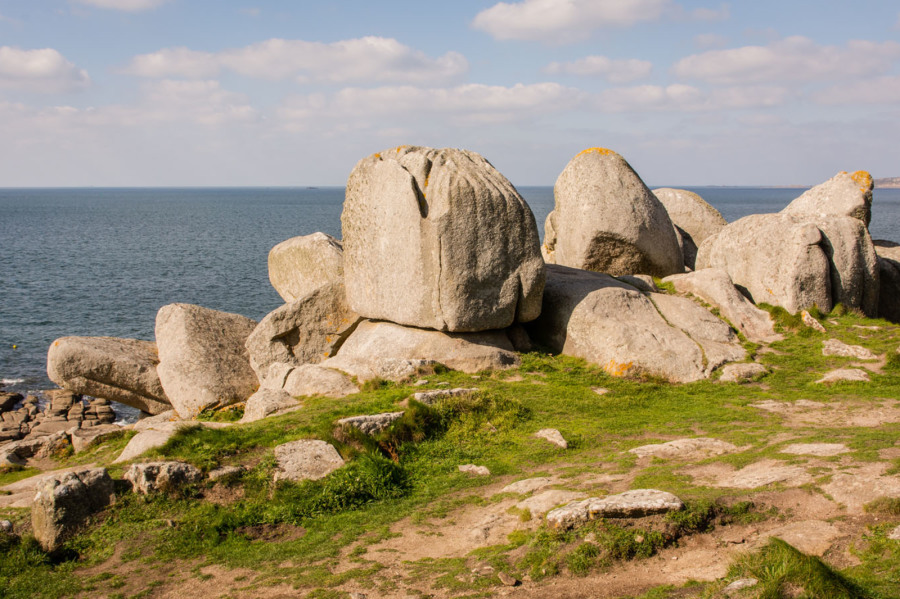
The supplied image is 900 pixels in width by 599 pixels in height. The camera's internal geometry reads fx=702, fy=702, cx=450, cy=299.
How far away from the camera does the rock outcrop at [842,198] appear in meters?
25.6

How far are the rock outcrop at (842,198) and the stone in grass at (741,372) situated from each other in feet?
36.5

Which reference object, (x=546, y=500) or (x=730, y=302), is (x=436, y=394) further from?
(x=730, y=302)

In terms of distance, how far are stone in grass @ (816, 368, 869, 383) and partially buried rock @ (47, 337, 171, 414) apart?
59.4 feet

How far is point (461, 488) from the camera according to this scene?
11.0 meters

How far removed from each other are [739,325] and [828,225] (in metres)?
5.81

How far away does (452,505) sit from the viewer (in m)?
10.4

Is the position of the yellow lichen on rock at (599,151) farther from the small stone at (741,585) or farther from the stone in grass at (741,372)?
the small stone at (741,585)

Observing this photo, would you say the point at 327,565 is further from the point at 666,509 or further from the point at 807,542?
the point at 807,542

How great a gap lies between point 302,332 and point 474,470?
31.6 ft

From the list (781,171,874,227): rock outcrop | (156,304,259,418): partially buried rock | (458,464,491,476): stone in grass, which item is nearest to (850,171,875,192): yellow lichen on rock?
(781,171,874,227): rock outcrop

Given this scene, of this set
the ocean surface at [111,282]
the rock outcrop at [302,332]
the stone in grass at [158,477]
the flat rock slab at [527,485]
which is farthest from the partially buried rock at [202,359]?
the ocean surface at [111,282]

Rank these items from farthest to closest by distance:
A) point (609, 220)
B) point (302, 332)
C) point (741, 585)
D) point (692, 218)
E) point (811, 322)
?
point (692, 218) → point (609, 220) → point (302, 332) → point (811, 322) → point (741, 585)

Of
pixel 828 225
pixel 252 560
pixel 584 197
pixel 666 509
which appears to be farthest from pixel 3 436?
pixel 828 225

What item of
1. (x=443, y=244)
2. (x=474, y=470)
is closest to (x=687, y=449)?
(x=474, y=470)
